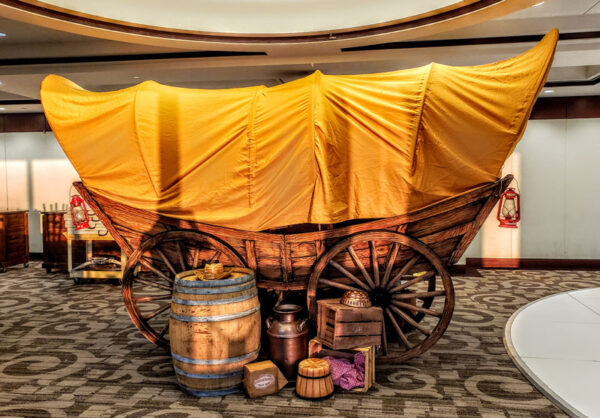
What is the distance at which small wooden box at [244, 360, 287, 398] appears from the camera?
297 centimetres

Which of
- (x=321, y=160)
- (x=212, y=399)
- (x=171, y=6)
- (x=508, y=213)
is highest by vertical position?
(x=171, y=6)

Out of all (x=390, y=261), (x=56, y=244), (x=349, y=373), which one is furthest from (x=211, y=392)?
(x=56, y=244)

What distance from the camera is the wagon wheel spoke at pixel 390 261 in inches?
135

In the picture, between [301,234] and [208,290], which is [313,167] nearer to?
[301,234]

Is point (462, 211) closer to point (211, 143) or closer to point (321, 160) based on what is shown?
point (321, 160)

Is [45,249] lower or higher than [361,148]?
lower

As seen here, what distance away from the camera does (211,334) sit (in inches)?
116

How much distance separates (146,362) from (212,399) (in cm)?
88

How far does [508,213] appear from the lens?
24.9 ft

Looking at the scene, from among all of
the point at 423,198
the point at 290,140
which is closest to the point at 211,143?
the point at 290,140

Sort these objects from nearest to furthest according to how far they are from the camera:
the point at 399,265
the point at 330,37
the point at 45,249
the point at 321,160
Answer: the point at 321,160, the point at 399,265, the point at 330,37, the point at 45,249

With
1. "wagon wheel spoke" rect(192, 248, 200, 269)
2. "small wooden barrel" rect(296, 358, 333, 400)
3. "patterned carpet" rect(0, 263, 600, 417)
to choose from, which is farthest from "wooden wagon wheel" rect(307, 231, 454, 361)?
"wagon wheel spoke" rect(192, 248, 200, 269)

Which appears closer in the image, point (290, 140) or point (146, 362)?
point (290, 140)

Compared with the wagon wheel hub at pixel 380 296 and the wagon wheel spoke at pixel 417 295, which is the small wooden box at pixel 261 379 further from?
the wagon wheel spoke at pixel 417 295
